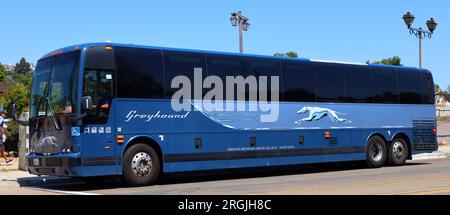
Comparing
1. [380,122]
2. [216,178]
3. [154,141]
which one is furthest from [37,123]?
[380,122]

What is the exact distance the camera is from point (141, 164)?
51.0 ft

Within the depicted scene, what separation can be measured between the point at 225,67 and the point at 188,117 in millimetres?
1961

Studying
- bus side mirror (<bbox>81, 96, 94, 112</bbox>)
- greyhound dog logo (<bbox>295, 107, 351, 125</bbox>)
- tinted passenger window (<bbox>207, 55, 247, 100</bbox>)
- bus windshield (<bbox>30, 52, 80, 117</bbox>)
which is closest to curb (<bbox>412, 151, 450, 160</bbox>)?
greyhound dog logo (<bbox>295, 107, 351, 125</bbox>)

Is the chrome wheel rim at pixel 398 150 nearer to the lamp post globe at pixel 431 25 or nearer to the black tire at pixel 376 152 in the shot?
the black tire at pixel 376 152

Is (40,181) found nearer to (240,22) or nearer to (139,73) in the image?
(139,73)

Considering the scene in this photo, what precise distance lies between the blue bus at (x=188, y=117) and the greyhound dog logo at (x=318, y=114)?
1.4 inches

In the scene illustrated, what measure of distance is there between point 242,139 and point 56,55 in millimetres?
5613

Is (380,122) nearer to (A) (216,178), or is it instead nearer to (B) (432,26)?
(A) (216,178)

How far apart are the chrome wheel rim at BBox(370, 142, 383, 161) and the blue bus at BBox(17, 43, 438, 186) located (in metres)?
0.04

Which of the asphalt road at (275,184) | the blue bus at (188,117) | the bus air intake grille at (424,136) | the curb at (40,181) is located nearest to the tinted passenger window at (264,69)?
the blue bus at (188,117)

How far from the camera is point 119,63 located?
50.3ft

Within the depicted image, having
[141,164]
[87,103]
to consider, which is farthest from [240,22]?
[87,103]

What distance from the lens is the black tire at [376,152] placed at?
21.3 meters
